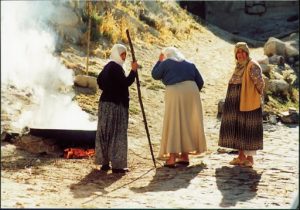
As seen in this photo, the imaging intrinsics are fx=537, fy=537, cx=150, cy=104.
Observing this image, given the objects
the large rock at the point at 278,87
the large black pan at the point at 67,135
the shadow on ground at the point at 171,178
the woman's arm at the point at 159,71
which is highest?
the woman's arm at the point at 159,71

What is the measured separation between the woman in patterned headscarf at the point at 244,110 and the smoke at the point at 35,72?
285cm

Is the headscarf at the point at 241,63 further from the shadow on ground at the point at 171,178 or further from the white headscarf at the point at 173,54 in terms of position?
the shadow on ground at the point at 171,178

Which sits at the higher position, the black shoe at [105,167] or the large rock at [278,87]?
the large rock at [278,87]

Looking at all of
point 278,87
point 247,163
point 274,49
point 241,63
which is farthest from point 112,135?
point 274,49

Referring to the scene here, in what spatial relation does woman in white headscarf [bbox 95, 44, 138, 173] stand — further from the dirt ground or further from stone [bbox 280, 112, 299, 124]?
→ stone [bbox 280, 112, 299, 124]

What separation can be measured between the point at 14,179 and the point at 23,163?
801 mm

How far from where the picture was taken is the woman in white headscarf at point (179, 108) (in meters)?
7.82

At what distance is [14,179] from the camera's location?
695 cm

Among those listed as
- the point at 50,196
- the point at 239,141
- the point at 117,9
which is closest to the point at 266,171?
the point at 239,141

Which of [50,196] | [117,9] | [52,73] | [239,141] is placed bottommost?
[50,196]

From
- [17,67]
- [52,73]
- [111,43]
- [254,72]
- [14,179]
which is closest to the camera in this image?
[14,179]

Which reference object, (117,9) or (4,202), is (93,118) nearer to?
(4,202)

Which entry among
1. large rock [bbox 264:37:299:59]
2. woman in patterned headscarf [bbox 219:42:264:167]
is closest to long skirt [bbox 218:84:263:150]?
woman in patterned headscarf [bbox 219:42:264:167]

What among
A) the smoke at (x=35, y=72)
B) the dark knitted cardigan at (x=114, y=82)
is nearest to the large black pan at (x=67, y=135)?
the smoke at (x=35, y=72)
